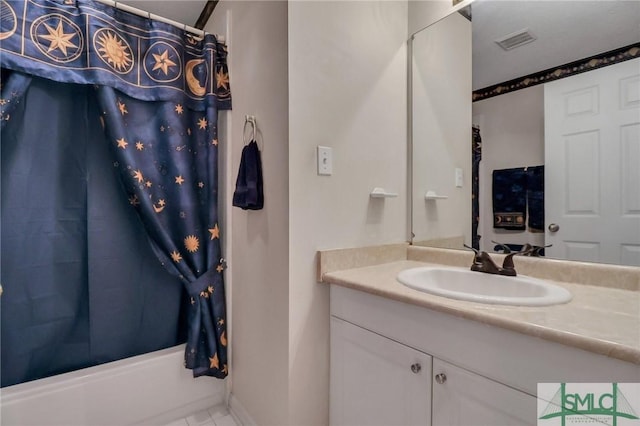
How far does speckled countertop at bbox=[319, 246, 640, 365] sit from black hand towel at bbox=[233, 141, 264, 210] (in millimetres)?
513

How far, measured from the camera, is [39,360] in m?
1.30

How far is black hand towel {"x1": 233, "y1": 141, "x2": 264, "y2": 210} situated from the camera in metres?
1.25

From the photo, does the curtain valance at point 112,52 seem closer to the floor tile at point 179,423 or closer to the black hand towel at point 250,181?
the black hand towel at point 250,181

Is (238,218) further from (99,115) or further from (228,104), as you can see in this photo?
(99,115)

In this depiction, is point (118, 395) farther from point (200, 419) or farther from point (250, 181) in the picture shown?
point (250, 181)

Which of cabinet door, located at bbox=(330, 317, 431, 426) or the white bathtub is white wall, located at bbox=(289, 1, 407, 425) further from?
the white bathtub

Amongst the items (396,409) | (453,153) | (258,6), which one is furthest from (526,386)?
(258,6)

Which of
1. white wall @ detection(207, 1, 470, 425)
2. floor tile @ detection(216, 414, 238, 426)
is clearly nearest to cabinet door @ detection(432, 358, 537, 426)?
white wall @ detection(207, 1, 470, 425)

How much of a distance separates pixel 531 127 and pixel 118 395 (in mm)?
2208

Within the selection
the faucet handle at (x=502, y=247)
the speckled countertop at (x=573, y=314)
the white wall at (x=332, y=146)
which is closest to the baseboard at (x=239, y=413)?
the white wall at (x=332, y=146)

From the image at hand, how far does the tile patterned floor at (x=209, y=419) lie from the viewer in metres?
1.50

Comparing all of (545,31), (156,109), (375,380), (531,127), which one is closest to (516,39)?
(545,31)

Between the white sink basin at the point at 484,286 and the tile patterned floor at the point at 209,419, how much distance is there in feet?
4.06

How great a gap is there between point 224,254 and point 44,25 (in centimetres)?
126
